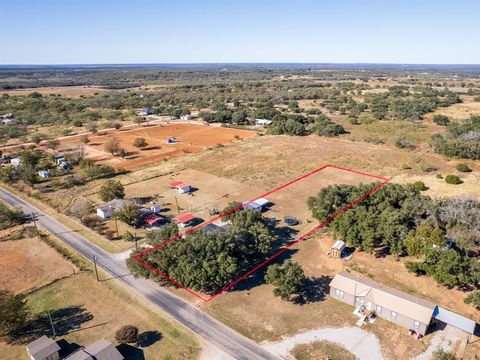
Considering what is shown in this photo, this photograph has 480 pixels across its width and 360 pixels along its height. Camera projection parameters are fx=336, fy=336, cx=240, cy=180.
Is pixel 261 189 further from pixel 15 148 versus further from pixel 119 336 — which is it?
pixel 15 148

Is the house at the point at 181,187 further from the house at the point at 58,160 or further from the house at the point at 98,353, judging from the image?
the house at the point at 98,353

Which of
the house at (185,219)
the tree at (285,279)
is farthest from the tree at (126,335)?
the house at (185,219)

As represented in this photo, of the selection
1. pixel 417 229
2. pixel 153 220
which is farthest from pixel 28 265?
pixel 417 229

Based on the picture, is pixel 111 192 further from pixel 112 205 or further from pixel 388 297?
pixel 388 297

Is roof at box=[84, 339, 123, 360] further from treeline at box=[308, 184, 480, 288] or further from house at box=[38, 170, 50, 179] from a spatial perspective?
house at box=[38, 170, 50, 179]

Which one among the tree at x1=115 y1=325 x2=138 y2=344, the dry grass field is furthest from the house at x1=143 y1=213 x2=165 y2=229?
the tree at x1=115 y1=325 x2=138 y2=344

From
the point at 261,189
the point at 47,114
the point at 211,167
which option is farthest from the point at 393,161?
the point at 47,114
